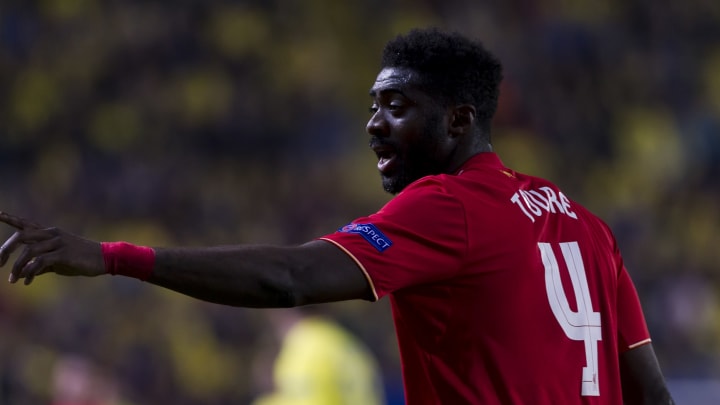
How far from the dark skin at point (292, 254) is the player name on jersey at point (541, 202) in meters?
0.22

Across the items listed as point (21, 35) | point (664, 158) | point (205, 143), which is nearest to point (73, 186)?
point (205, 143)

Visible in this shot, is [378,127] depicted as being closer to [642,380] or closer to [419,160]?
[419,160]

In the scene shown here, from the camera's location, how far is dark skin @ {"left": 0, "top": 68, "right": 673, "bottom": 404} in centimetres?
259

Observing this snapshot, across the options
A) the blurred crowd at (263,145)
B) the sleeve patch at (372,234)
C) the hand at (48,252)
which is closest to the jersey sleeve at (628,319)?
the sleeve patch at (372,234)

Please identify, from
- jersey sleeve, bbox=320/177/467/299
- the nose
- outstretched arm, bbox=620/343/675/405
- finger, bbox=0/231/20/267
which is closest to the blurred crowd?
outstretched arm, bbox=620/343/675/405

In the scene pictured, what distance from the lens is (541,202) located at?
3.20 meters

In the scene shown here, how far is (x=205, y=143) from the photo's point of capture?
39.0ft

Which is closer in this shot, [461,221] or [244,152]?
[461,221]

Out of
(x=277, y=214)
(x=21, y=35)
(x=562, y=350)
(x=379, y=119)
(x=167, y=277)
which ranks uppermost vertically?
(x=21, y=35)

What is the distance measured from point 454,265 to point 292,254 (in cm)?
41

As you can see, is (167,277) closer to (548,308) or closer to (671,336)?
(548,308)

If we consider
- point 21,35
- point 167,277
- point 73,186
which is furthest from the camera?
point 21,35

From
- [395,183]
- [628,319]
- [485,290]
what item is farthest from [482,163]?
[628,319]

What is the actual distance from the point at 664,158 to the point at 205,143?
4746 millimetres
